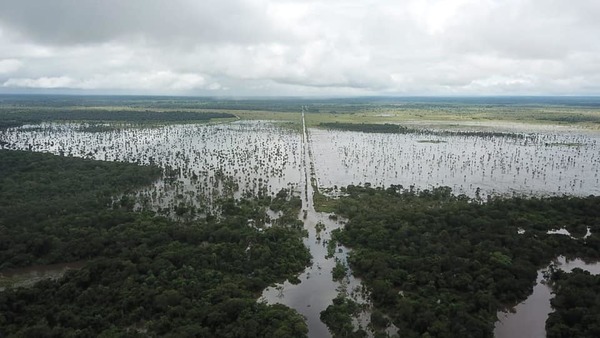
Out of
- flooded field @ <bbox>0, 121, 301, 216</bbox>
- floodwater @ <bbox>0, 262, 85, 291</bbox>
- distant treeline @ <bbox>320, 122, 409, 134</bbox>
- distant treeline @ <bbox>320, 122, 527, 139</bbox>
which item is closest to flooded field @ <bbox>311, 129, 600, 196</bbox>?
distant treeline @ <bbox>320, 122, 527, 139</bbox>

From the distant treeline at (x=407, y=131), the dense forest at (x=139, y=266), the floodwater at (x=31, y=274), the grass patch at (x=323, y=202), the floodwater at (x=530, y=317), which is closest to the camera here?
the dense forest at (x=139, y=266)

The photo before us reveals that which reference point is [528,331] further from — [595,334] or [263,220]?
[263,220]

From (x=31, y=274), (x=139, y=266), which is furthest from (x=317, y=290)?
(x=31, y=274)

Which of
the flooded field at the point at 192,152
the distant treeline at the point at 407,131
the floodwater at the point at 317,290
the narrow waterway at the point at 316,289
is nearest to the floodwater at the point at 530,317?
the floodwater at the point at 317,290

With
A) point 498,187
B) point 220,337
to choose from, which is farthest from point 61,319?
point 498,187

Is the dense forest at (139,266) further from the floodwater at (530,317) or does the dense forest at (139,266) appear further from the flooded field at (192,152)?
the floodwater at (530,317)
